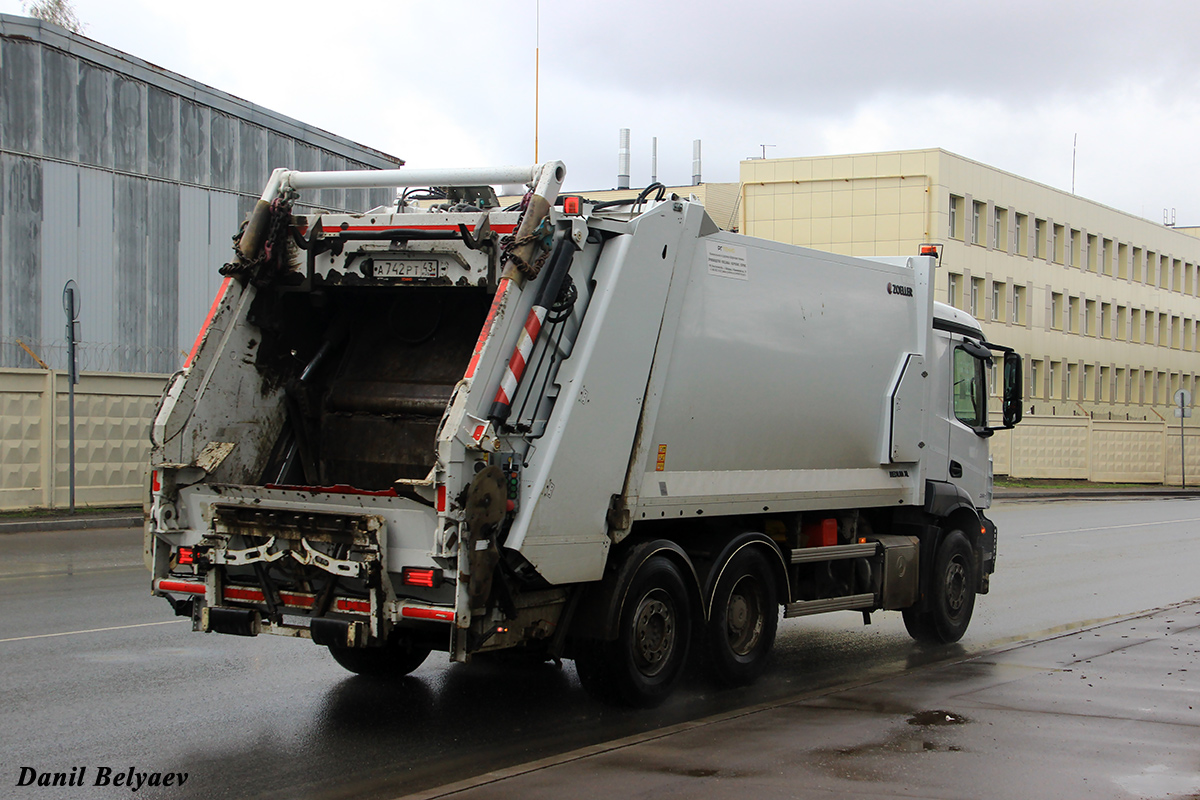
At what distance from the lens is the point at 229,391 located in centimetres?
775

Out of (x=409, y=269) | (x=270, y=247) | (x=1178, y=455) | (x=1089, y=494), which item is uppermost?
(x=270, y=247)

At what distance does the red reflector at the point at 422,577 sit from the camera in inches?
256

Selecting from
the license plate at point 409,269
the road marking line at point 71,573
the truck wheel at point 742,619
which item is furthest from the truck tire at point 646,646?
the road marking line at point 71,573

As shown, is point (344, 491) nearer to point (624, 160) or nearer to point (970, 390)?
point (970, 390)

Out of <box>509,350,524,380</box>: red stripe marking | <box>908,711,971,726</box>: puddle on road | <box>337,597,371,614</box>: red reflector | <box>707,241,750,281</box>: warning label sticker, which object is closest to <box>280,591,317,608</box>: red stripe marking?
<box>337,597,371,614</box>: red reflector

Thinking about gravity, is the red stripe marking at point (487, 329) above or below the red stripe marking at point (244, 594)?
above

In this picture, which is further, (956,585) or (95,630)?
(956,585)

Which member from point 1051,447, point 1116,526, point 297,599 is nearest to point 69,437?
point 297,599

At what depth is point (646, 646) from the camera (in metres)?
7.66

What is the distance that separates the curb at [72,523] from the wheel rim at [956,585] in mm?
12458

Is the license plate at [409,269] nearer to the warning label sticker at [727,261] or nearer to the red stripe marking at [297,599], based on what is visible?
the warning label sticker at [727,261]

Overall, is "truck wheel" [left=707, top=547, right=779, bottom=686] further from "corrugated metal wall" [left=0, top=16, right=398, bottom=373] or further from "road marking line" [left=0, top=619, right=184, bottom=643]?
"corrugated metal wall" [left=0, top=16, right=398, bottom=373]

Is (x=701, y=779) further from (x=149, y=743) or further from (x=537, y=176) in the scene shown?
(x=537, y=176)

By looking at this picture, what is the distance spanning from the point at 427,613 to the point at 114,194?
20.2 meters
